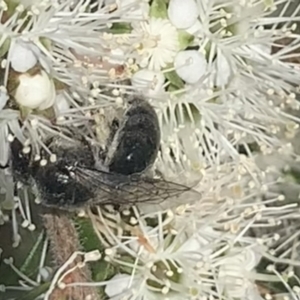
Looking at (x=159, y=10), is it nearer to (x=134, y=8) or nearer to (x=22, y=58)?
(x=134, y=8)

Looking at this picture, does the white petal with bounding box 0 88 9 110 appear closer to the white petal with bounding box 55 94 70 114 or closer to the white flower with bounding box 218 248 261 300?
the white petal with bounding box 55 94 70 114

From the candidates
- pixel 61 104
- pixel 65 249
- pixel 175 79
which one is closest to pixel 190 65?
pixel 175 79

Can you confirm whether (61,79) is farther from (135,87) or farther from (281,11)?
(281,11)

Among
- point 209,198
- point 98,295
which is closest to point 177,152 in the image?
point 209,198

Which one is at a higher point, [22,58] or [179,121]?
[22,58]

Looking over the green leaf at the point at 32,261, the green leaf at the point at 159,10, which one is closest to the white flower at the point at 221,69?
the green leaf at the point at 159,10

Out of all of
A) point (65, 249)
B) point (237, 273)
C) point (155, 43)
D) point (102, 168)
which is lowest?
point (237, 273)
